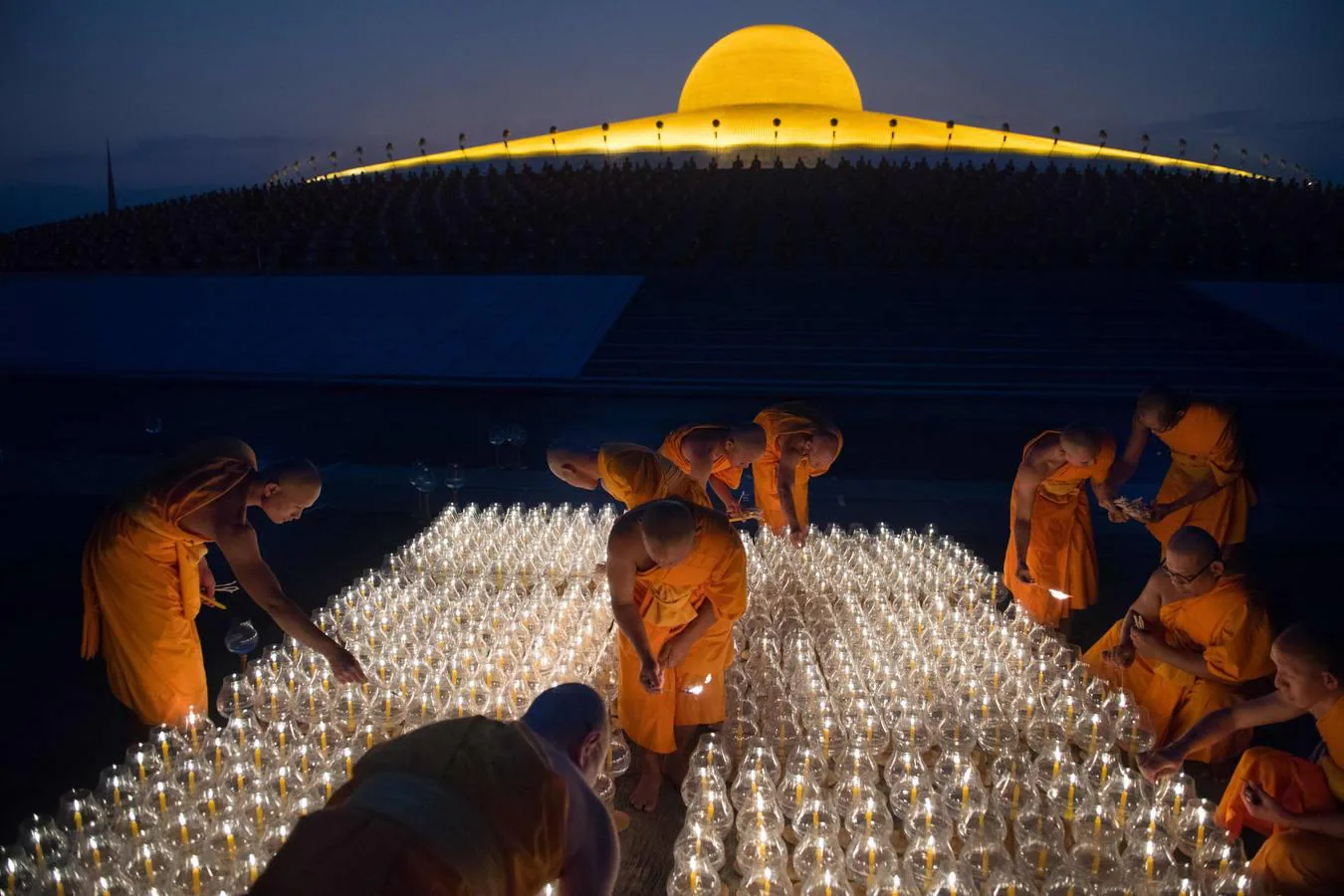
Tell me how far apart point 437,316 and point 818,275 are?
5696mm

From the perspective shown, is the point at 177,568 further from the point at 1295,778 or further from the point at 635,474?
the point at 1295,778

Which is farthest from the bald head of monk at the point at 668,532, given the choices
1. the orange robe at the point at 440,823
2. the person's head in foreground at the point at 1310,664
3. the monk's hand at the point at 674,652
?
the person's head in foreground at the point at 1310,664

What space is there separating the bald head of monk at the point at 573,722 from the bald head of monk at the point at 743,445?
8.66 feet

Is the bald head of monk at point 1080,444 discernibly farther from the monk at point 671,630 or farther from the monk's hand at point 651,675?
the monk's hand at point 651,675

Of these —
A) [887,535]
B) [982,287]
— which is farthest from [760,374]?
[887,535]

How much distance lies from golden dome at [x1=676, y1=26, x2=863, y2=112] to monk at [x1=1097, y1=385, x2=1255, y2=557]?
38.6 metres

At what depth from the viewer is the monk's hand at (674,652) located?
3287 millimetres

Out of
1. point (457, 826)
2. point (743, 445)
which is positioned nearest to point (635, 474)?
point (743, 445)

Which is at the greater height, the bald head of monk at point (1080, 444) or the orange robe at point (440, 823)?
the orange robe at point (440, 823)

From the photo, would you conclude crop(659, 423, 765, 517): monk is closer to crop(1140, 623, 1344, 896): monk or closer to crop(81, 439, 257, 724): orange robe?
crop(81, 439, 257, 724): orange robe

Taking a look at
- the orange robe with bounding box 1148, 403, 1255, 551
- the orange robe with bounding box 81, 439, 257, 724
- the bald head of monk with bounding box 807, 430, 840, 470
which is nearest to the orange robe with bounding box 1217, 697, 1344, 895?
the orange robe with bounding box 1148, 403, 1255, 551

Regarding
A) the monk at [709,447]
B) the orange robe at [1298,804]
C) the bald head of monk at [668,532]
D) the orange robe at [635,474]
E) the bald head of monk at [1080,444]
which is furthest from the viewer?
the monk at [709,447]

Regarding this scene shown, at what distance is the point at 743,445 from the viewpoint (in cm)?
450

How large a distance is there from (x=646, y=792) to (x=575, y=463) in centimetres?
161
